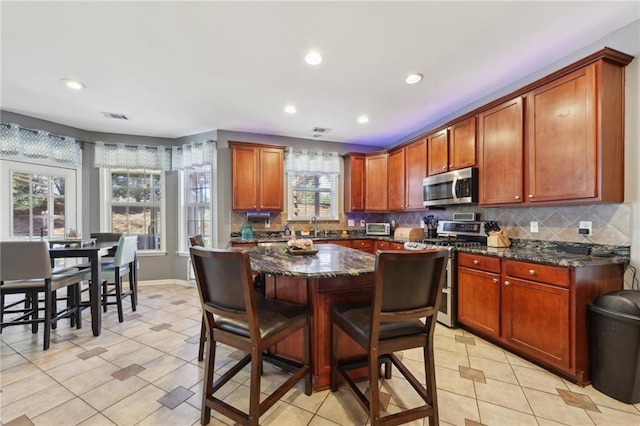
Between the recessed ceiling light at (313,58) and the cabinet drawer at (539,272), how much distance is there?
2457 millimetres

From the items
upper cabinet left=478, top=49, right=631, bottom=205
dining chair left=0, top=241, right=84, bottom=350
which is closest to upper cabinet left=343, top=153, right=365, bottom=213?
upper cabinet left=478, top=49, right=631, bottom=205

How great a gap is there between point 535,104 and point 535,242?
1.33 metres

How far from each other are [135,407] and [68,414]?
37 centimetres

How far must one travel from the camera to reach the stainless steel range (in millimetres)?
2922

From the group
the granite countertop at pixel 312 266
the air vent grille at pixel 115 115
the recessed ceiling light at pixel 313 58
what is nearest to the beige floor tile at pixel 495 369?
the granite countertop at pixel 312 266

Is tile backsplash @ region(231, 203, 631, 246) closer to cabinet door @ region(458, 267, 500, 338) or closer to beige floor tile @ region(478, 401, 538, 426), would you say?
cabinet door @ region(458, 267, 500, 338)

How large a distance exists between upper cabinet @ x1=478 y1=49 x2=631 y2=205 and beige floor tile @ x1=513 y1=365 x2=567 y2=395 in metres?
1.38

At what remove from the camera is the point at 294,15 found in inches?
73.9

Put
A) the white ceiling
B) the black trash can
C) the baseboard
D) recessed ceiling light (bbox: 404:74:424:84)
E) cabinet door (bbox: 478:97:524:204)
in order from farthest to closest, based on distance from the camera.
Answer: the baseboard → recessed ceiling light (bbox: 404:74:424:84) → cabinet door (bbox: 478:97:524:204) → the white ceiling → the black trash can

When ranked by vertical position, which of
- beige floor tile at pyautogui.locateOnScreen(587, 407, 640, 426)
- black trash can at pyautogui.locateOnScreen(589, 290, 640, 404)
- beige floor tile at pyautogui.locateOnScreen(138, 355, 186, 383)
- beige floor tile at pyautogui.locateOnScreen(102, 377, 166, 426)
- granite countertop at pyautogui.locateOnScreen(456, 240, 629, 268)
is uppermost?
granite countertop at pyautogui.locateOnScreen(456, 240, 629, 268)

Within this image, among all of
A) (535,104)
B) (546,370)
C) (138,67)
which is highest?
(138,67)

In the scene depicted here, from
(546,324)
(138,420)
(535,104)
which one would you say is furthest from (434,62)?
(138,420)

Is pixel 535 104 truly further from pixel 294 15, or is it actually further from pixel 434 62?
pixel 294 15

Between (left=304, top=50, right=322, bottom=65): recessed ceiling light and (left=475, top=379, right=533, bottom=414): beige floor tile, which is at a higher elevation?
(left=304, top=50, right=322, bottom=65): recessed ceiling light
